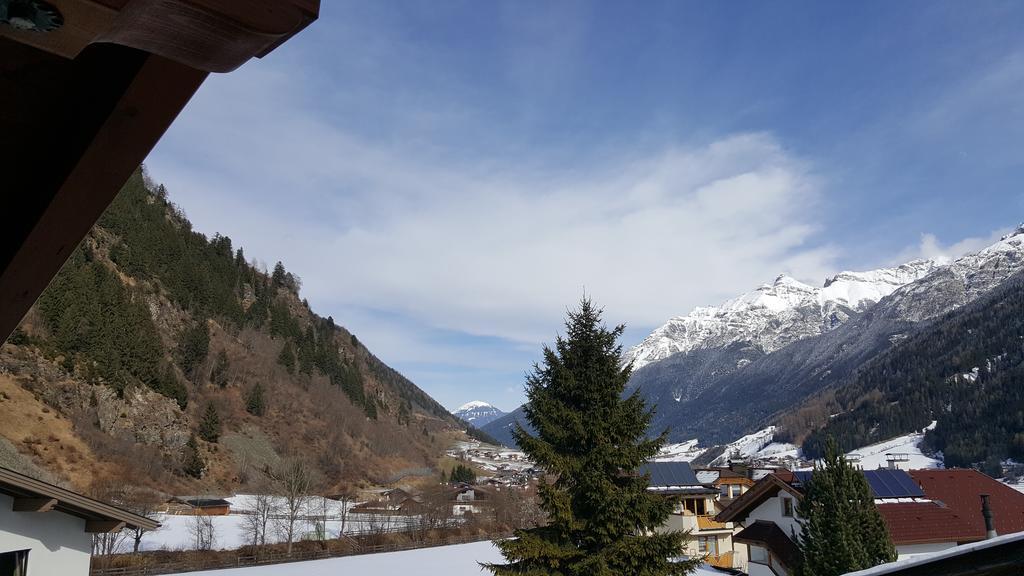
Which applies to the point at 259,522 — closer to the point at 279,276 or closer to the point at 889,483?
the point at 889,483

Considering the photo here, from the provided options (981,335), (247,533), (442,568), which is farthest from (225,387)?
(981,335)

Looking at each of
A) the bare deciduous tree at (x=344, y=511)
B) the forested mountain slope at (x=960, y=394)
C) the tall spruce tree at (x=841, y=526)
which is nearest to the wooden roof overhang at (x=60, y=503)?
the tall spruce tree at (x=841, y=526)

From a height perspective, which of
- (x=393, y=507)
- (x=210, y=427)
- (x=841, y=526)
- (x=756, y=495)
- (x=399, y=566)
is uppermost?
(x=210, y=427)

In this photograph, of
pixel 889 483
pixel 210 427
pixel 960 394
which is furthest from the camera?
pixel 960 394

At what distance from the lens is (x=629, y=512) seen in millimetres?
13773

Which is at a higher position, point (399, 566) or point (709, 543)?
point (709, 543)

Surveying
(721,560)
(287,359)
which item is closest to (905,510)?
(721,560)

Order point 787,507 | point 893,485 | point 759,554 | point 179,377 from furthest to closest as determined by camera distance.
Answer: point 179,377
point 759,554
point 893,485
point 787,507

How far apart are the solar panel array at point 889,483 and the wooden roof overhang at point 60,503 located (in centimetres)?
2271

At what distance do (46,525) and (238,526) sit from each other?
3747 centimetres

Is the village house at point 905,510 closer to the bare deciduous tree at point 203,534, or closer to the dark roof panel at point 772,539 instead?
the dark roof panel at point 772,539

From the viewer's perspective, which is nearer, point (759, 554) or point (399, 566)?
point (759, 554)

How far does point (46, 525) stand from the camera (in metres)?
10.7

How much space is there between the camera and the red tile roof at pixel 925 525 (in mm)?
21062
